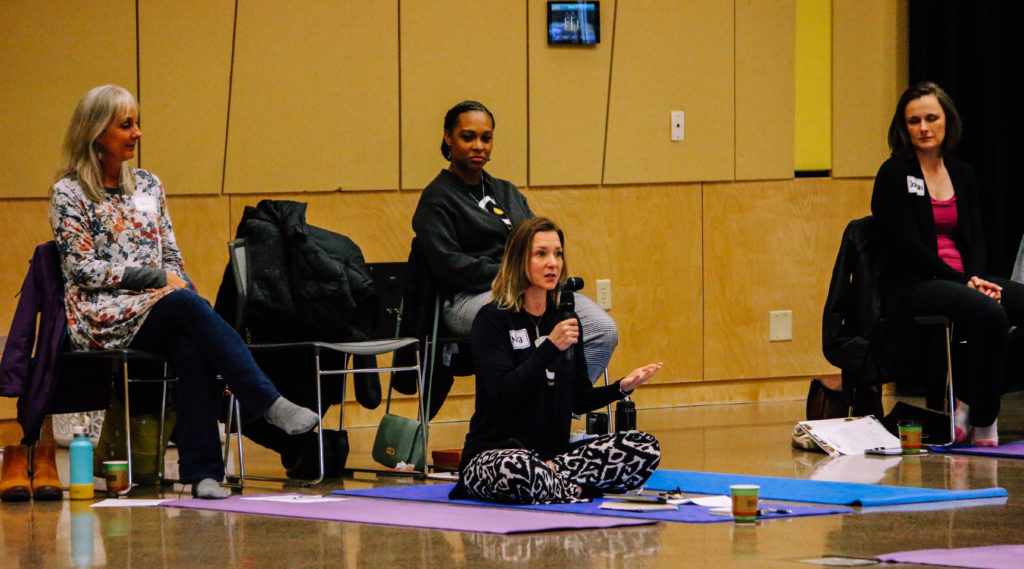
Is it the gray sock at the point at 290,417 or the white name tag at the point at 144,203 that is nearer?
the gray sock at the point at 290,417

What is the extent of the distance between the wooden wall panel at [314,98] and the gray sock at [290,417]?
7.37 feet

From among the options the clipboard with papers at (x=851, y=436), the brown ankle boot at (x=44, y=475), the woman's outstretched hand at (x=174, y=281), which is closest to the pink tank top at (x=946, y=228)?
the clipboard with papers at (x=851, y=436)

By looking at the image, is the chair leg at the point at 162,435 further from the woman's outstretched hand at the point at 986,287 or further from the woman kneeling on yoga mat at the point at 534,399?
the woman's outstretched hand at the point at 986,287

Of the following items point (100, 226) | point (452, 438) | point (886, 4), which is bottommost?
point (452, 438)

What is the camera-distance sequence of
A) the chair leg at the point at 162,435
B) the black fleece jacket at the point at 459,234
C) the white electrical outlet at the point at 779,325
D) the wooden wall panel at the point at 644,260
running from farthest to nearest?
1. the white electrical outlet at the point at 779,325
2. the wooden wall panel at the point at 644,260
3. the black fleece jacket at the point at 459,234
4. the chair leg at the point at 162,435

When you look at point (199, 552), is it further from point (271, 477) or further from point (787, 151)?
point (787, 151)

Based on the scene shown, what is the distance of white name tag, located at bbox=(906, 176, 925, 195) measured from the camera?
5.89m

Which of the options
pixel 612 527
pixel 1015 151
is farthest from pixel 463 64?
pixel 612 527

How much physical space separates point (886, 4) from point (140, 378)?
453 cm

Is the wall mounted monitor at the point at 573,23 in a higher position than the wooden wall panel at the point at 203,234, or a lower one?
higher

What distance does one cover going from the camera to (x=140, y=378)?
513 centimetres

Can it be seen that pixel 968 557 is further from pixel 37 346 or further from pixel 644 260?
pixel 644 260

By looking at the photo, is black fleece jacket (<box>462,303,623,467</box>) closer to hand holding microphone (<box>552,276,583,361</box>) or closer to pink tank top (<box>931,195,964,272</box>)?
hand holding microphone (<box>552,276,583,361</box>)

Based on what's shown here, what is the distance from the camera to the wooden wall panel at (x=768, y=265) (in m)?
7.74
